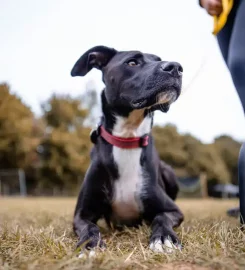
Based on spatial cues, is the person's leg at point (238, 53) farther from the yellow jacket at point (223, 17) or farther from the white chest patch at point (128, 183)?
the white chest patch at point (128, 183)

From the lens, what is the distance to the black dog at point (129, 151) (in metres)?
2.55

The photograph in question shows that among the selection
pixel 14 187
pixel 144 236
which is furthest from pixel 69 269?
pixel 14 187

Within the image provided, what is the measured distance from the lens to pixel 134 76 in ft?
8.82

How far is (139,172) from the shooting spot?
107 inches

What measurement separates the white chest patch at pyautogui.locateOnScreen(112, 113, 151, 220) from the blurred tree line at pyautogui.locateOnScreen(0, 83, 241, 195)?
20.4 m

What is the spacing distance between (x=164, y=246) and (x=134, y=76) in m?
1.25

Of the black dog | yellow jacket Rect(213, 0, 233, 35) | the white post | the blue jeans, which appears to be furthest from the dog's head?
the white post

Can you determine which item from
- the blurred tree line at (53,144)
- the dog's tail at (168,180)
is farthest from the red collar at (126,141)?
the blurred tree line at (53,144)

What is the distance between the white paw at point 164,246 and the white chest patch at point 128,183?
0.61 meters

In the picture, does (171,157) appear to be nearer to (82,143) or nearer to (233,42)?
(82,143)

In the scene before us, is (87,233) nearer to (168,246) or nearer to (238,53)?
(168,246)

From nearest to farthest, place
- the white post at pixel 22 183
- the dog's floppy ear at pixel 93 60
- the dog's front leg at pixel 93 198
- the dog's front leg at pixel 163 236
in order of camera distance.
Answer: the dog's front leg at pixel 163 236 < the dog's front leg at pixel 93 198 < the dog's floppy ear at pixel 93 60 < the white post at pixel 22 183

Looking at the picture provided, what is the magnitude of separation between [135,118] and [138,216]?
72 cm

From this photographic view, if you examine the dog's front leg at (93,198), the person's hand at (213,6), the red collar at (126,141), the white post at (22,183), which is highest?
the person's hand at (213,6)
